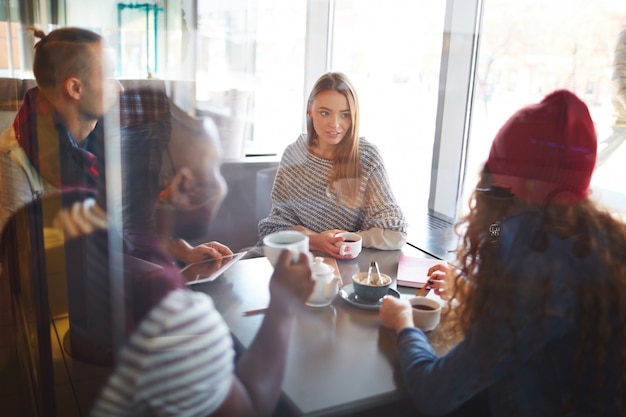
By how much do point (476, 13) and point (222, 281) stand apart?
605 millimetres

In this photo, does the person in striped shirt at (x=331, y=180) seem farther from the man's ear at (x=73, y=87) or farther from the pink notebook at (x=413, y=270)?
the man's ear at (x=73, y=87)

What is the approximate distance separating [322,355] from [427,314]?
243 millimetres

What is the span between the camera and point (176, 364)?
541mm

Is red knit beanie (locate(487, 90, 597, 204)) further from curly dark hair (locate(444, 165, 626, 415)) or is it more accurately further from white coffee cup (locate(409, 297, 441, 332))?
white coffee cup (locate(409, 297, 441, 332))

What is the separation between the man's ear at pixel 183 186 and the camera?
1.71ft

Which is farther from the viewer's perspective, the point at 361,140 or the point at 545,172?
the point at 361,140

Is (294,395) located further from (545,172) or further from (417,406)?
(545,172)

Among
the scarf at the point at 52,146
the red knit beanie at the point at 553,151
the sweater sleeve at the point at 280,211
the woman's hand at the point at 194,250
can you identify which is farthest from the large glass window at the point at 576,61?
the scarf at the point at 52,146

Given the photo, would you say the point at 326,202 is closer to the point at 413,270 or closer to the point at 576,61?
the point at 413,270

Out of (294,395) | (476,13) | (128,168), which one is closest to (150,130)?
(128,168)

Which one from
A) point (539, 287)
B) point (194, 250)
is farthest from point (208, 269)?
point (539, 287)

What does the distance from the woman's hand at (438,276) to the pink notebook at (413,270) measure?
1 centimetres

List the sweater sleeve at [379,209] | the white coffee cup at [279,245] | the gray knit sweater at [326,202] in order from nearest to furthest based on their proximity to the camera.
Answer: the white coffee cup at [279,245], the gray knit sweater at [326,202], the sweater sleeve at [379,209]

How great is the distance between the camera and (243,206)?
607 mm
